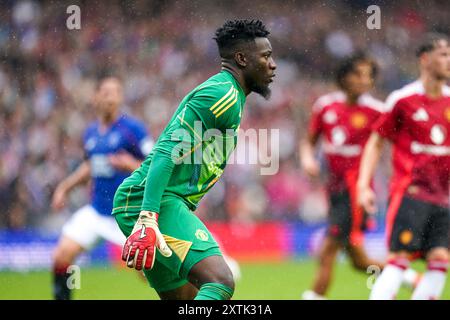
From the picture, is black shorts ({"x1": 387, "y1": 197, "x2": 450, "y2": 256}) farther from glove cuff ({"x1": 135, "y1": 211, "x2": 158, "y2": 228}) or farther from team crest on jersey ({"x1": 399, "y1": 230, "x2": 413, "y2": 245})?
glove cuff ({"x1": 135, "y1": 211, "x2": 158, "y2": 228})

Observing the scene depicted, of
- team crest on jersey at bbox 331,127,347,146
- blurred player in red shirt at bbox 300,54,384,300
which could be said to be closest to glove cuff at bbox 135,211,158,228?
blurred player in red shirt at bbox 300,54,384,300

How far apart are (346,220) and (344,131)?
86 cm

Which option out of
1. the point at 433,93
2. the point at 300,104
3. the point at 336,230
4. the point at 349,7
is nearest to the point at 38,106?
the point at 300,104

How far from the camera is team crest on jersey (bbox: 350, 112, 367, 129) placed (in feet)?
28.5

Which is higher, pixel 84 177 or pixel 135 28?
pixel 135 28

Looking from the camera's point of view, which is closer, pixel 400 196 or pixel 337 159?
pixel 400 196

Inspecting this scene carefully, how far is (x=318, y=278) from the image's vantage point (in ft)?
26.7

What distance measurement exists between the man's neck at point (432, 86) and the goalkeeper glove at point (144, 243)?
3.03m

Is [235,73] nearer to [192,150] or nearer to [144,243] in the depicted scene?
[192,150]

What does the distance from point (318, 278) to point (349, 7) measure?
861 cm

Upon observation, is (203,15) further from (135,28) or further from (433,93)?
(433,93)

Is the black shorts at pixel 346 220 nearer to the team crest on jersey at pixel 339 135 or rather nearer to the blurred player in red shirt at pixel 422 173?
the team crest on jersey at pixel 339 135

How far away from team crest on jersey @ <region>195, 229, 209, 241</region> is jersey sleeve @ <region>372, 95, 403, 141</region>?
261 centimetres

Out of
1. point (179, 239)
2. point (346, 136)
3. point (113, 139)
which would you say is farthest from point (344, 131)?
point (179, 239)
